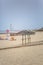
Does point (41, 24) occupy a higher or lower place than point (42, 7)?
lower

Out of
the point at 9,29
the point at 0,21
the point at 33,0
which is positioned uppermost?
the point at 33,0

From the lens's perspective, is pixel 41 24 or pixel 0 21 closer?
pixel 0 21

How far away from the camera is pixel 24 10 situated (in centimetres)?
522

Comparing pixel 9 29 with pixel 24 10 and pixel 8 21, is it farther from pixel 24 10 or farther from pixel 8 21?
pixel 24 10

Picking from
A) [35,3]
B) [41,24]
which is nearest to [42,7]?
[35,3]

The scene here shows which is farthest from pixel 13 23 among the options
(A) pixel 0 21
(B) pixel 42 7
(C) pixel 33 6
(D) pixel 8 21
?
(B) pixel 42 7

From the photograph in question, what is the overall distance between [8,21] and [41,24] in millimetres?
1448

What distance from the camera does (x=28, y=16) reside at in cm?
534

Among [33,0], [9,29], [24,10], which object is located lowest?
[9,29]

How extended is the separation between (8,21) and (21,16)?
0.58m

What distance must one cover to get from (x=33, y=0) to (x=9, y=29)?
1.60 meters

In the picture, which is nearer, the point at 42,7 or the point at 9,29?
the point at 9,29

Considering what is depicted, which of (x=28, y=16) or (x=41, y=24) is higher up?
(x=28, y=16)

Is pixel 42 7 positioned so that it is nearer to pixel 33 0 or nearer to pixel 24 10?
pixel 33 0
